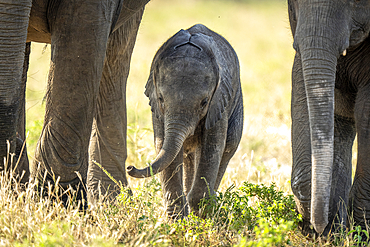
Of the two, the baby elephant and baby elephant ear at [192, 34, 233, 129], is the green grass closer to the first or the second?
the baby elephant

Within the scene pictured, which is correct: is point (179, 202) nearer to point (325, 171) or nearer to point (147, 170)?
point (147, 170)

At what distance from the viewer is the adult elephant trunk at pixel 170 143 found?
3.34 meters

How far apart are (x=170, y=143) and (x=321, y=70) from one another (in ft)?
3.28

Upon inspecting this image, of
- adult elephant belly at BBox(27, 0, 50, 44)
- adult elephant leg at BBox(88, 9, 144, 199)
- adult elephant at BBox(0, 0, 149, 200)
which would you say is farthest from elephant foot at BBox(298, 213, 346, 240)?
adult elephant belly at BBox(27, 0, 50, 44)

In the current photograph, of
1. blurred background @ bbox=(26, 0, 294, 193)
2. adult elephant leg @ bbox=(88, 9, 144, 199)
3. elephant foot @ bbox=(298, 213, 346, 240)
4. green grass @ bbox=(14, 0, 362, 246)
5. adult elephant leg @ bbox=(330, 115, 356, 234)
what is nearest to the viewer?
green grass @ bbox=(14, 0, 362, 246)

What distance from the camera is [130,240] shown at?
3029 mm

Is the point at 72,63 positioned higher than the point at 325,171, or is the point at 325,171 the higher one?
the point at 72,63

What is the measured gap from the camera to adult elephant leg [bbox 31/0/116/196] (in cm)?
336

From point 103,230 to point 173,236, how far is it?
0.41 metres

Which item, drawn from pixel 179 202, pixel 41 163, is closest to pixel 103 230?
pixel 41 163

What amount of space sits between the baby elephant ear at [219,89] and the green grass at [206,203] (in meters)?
0.51

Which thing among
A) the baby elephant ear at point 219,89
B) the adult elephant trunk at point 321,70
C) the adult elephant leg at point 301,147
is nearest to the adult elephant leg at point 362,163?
the adult elephant leg at point 301,147

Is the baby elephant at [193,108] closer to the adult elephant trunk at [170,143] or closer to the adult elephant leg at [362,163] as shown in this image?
the adult elephant trunk at [170,143]

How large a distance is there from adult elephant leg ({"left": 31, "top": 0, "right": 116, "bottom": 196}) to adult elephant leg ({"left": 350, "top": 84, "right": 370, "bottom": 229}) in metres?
1.67
